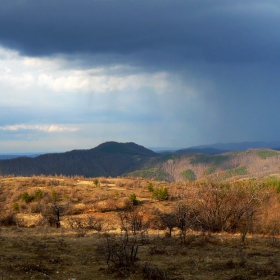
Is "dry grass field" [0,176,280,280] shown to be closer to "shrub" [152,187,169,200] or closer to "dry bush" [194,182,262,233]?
"dry bush" [194,182,262,233]

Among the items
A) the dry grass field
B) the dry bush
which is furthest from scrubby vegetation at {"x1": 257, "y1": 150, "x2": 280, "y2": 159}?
the dry bush

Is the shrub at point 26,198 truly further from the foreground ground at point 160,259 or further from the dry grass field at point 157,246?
the foreground ground at point 160,259

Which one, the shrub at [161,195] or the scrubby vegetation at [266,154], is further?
the scrubby vegetation at [266,154]

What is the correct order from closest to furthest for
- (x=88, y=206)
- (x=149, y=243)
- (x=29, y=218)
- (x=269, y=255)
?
(x=269, y=255) → (x=149, y=243) → (x=29, y=218) → (x=88, y=206)

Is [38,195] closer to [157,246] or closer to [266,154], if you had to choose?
[157,246]

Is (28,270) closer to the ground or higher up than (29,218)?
higher up

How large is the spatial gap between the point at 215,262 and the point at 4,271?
684 centimetres

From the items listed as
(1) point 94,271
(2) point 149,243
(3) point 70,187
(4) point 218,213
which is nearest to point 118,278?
(1) point 94,271

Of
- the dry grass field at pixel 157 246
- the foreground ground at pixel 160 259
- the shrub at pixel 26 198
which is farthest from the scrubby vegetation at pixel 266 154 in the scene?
the foreground ground at pixel 160 259

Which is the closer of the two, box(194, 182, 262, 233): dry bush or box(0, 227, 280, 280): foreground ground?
box(0, 227, 280, 280): foreground ground

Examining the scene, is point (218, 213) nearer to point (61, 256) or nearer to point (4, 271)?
point (61, 256)

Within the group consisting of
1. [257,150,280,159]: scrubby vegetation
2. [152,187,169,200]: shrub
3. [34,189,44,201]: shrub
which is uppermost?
[257,150,280,159]: scrubby vegetation

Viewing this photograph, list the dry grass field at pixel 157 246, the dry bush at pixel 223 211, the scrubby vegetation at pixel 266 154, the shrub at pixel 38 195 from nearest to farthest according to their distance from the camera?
1. the dry grass field at pixel 157 246
2. the dry bush at pixel 223 211
3. the shrub at pixel 38 195
4. the scrubby vegetation at pixel 266 154

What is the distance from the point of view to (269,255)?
40.6 ft
